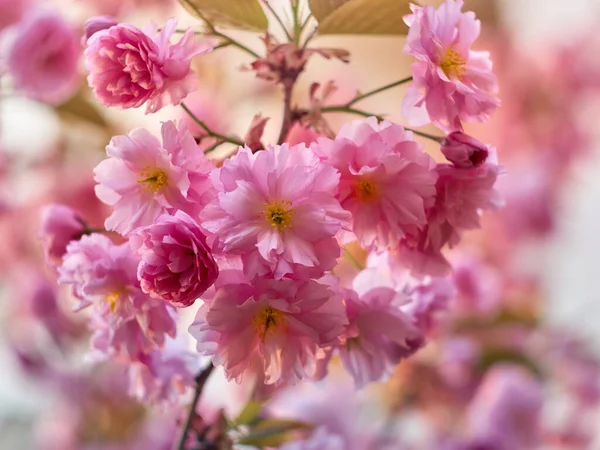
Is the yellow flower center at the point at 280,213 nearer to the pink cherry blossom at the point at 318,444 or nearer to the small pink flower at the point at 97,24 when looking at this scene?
the small pink flower at the point at 97,24

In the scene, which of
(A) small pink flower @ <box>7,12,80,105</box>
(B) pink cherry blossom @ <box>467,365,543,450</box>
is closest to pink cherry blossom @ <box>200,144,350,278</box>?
(A) small pink flower @ <box>7,12,80,105</box>

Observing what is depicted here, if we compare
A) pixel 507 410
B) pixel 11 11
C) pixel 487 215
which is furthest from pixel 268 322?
pixel 487 215

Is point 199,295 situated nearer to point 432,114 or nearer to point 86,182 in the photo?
point 432,114

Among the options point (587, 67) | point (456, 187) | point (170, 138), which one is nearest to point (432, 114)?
point (456, 187)

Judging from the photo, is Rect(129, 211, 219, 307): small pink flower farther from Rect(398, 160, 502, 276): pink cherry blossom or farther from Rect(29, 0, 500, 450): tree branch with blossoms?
Rect(398, 160, 502, 276): pink cherry blossom

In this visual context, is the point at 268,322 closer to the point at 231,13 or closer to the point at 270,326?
the point at 270,326

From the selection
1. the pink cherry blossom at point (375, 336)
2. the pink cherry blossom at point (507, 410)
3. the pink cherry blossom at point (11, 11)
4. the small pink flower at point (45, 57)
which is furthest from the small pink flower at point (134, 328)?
the pink cherry blossom at point (11, 11)
